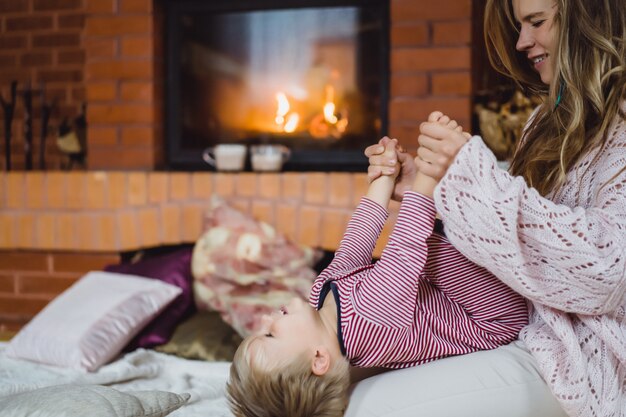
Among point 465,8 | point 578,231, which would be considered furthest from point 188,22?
point 578,231

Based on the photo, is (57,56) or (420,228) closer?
(420,228)

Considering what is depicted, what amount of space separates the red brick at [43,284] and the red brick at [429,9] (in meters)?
1.52

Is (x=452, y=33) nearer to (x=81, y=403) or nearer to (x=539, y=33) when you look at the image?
(x=539, y=33)

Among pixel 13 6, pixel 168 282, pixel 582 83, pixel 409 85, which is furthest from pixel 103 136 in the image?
pixel 582 83

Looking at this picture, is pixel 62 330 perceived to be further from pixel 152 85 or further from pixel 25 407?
pixel 152 85

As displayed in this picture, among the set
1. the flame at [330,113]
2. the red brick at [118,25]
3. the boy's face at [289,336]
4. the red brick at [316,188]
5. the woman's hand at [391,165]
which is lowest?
the boy's face at [289,336]

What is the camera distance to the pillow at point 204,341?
196 cm

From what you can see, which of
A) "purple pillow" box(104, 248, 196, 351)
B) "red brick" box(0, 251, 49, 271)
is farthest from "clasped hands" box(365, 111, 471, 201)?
"red brick" box(0, 251, 49, 271)

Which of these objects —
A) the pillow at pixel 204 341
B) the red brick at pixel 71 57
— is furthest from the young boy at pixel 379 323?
the red brick at pixel 71 57

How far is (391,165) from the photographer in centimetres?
A: 131

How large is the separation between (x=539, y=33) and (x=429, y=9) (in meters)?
1.27

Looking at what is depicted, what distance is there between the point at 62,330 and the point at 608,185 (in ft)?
4.75

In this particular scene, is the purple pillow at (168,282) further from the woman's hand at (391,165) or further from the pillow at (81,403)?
the woman's hand at (391,165)

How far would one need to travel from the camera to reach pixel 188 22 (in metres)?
2.76
